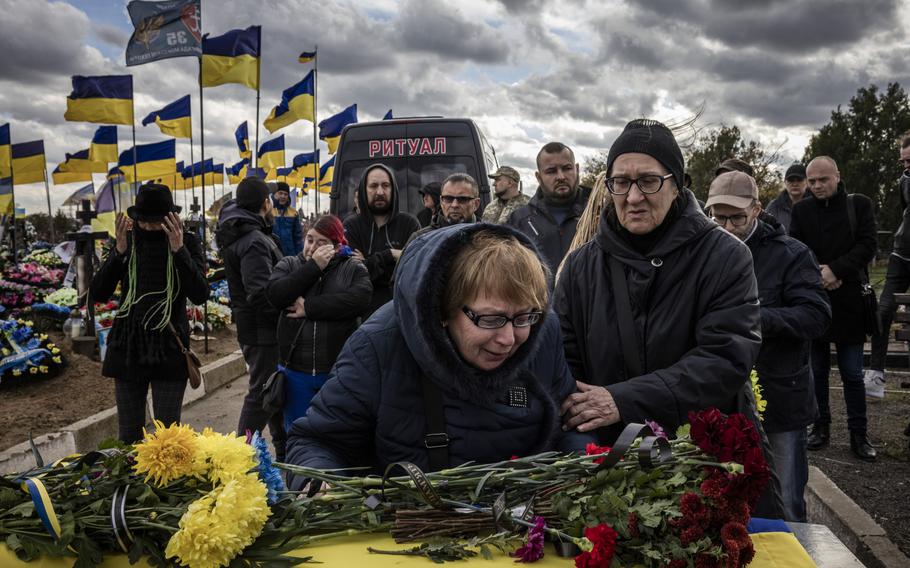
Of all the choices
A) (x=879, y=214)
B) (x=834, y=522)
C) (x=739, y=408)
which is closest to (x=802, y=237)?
(x=834, y=522)

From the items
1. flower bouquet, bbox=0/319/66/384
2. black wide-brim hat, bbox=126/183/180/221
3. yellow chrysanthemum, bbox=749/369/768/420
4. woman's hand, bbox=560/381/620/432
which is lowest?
flower bouquet, bbox=0/319/66/384

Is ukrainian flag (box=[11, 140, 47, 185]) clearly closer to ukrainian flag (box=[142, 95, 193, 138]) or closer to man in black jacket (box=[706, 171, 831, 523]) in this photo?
ukrainian flag (box=[142, 95, 193, 138])

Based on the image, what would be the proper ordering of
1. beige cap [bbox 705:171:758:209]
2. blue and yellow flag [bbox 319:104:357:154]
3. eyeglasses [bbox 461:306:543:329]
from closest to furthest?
1. eyeglasses [bbox 461:306:543:329]
2. beige cap [bbox 705:171:758:209]
3. blue and yellow flag [bbox 319:104:357:154]

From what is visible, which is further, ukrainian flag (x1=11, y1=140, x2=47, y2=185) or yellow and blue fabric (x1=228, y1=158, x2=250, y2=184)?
yellow and blue fabric (x1=228, y1=158, x2=250, y2=184)

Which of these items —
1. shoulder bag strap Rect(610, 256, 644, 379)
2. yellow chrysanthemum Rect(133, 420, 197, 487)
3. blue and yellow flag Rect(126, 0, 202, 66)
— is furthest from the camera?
blue and yellow flag Rect(126, 0, 202, 66)

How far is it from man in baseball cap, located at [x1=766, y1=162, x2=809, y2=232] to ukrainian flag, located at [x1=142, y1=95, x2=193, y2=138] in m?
12.5

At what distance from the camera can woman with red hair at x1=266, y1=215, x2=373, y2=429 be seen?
406cm

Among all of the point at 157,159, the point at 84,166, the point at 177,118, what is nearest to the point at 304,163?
the point at 84,166

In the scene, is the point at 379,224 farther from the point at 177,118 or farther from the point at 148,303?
the point at 177,118

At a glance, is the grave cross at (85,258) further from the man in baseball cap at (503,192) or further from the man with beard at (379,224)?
the man in baseball cap at (503,192)

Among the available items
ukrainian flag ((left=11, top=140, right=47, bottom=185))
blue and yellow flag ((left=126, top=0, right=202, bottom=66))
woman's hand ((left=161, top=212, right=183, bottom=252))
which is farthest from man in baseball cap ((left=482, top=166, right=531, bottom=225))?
ukrainian flag ((left=11, top=140, right=47, bottom=185))

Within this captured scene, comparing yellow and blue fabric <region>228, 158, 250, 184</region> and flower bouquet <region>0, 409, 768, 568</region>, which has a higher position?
yellow and blue fabric <region>228, 158, 250, 184</region>

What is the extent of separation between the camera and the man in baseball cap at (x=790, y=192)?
7.01m

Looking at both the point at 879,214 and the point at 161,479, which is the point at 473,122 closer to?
the point at 161,479
